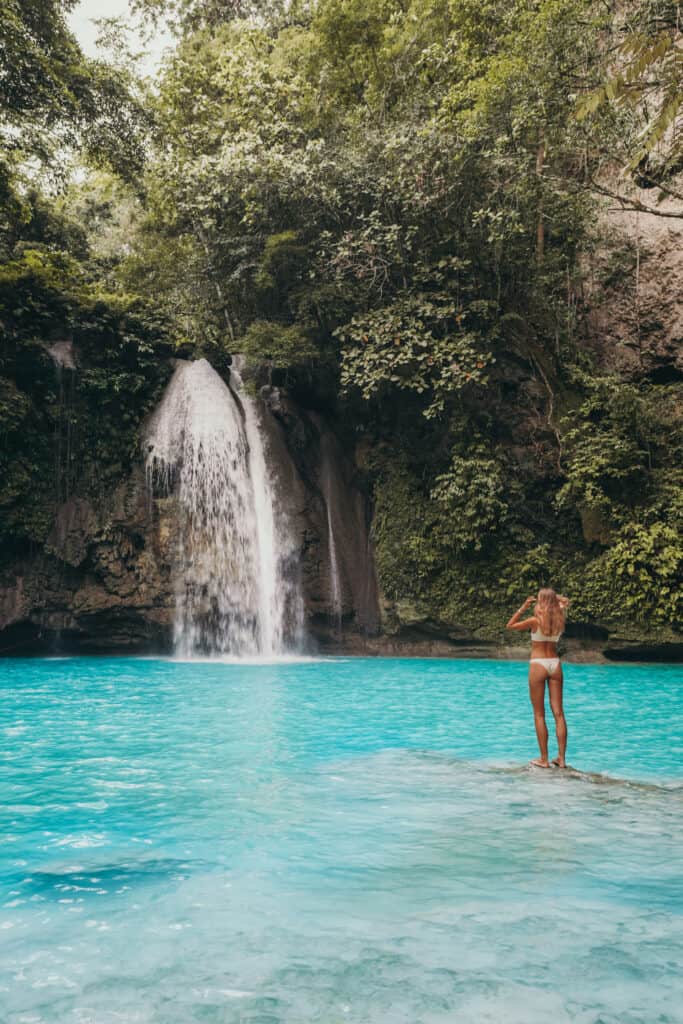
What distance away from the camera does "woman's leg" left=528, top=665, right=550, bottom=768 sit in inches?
239

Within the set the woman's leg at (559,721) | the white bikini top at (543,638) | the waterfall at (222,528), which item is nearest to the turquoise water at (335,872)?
the woman's leg at (559,721)

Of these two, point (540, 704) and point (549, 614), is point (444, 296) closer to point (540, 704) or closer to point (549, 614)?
point (549, 614)

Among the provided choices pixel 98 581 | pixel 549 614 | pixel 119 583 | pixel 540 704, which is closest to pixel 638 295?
pixel 119 583

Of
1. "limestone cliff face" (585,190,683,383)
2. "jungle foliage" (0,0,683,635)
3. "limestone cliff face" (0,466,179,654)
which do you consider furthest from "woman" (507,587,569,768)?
"limestone cliff face" (585,190,683,383)

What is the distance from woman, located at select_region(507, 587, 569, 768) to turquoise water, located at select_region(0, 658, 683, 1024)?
33cm

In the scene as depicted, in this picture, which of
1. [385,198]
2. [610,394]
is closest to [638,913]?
[610,394]

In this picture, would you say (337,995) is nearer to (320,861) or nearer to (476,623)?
(320,861)

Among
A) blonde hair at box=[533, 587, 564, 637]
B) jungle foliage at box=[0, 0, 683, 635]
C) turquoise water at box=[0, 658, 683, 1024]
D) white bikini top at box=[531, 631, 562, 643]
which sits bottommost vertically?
turquoise water at box=[0, 658, 683, 1024]

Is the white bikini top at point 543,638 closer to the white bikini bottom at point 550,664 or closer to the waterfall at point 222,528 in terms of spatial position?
the white bikini bottom at point 550,664

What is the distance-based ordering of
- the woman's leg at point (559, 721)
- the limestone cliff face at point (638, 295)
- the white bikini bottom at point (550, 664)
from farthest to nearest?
the limestone cliff face at point (638, 295)
the white bikini bottom at point (550, 664)
the woman's leg at point (559, 721)

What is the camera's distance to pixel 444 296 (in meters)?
16.2

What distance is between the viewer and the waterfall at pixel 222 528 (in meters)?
15.0

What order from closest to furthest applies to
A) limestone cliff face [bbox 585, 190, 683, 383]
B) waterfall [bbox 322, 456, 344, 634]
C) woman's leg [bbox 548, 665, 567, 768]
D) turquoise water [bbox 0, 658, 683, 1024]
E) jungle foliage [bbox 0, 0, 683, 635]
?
turquoise water [bbox 0, 658, 683, 1024] → woman's leg [bbox 548, 665, 567, 768] → jungle foliage [bbox 0, 0, 683, 635] → waterfall [bbox 322, 456, 344, 634] → limestone cliff face [bbox 585, 190, 683, 383]

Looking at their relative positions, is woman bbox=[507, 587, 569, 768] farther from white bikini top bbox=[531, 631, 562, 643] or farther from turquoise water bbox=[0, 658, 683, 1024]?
turquoise water bbox=[0, 658, 683, 1024]
